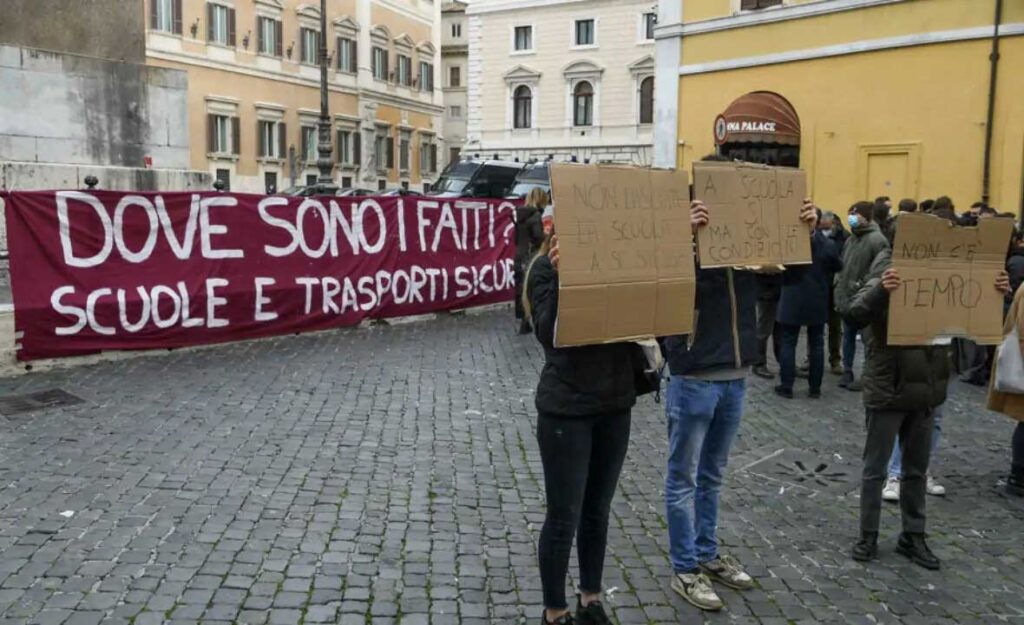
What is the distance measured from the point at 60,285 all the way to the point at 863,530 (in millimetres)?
7990

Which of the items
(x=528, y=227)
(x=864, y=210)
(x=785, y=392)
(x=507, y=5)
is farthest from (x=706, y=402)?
(x=507, y=5)

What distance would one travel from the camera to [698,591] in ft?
14.4

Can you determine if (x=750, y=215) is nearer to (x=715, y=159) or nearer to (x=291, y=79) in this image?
(x=715, y=159)

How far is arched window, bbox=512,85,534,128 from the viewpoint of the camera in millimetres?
53844

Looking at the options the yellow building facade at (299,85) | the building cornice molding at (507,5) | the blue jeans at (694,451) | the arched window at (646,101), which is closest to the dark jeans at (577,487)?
the blue jeans at (694,451)

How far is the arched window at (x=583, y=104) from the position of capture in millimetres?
53028

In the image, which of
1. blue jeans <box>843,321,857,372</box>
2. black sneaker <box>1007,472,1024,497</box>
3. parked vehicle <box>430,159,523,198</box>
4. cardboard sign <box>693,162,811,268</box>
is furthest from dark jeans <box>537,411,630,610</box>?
parked vehicle <box>430,159,523,198</box>

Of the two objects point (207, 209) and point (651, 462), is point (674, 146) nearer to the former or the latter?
point (207, 209)

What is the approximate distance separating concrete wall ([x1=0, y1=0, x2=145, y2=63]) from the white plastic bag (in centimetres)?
1147

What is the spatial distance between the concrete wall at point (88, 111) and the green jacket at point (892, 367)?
10510mm

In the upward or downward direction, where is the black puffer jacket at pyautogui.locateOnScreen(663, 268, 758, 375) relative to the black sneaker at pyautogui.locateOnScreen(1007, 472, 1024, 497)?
upward

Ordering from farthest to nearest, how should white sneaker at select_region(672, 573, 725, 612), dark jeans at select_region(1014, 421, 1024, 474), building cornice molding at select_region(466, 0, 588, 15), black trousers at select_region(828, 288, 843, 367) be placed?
building cornice molding at select_region(466, 0, 588, 15), black trousers at select_region(828, 288, 843, 367), dark jeans at select_region(1014, 421, 1024, 474), white sneaker at select_region(672, 573, 725, 612)

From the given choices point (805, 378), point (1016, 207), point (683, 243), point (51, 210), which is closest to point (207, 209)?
point (51, 210)

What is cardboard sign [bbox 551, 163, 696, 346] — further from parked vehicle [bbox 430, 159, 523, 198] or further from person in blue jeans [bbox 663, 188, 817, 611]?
parked vehicle [bbox 430, 159, 523, 198]
